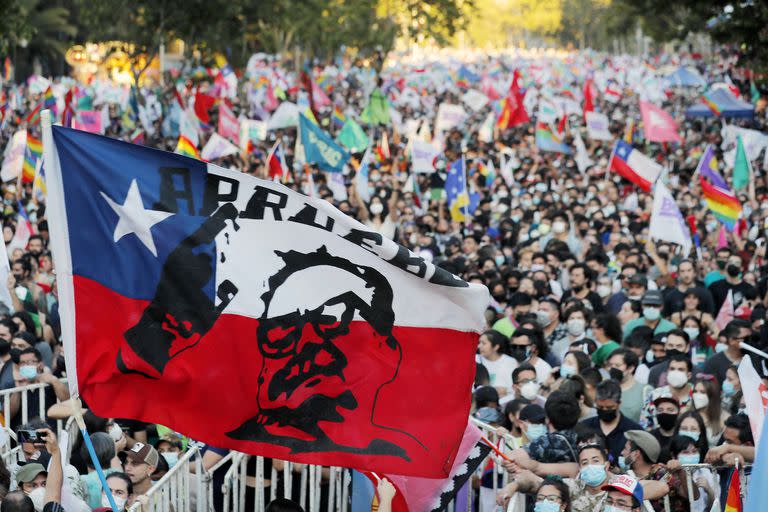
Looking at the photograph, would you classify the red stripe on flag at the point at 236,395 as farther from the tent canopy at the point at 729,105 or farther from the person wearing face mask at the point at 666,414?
the tent canopy at the point at 729,105

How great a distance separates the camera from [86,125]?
26188 mm

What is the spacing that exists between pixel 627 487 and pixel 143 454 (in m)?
2.46

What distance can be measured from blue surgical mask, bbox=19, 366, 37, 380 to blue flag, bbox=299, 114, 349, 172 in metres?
10.7

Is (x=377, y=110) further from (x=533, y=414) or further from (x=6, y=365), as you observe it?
(x=533, y=414)

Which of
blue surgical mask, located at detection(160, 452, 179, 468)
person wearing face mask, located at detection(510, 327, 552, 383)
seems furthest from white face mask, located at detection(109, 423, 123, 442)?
person wearing face mask, located at detection(510, 327, 552, 383)

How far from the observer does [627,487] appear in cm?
595

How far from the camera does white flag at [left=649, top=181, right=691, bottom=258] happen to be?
14.2 metres

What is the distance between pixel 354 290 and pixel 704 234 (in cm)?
1195

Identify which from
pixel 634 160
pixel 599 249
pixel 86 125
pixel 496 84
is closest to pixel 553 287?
pixel 599 249

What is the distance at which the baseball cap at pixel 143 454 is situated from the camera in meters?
6.85

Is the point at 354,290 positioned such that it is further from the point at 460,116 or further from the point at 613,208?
the point at 460,116

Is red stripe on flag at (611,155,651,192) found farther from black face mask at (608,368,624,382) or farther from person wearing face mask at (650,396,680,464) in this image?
person wearing face mask at (650,396,680,464)

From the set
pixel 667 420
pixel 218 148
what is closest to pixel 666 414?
pixel 667 420

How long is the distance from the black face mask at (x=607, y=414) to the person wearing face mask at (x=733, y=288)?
15.7 feet
